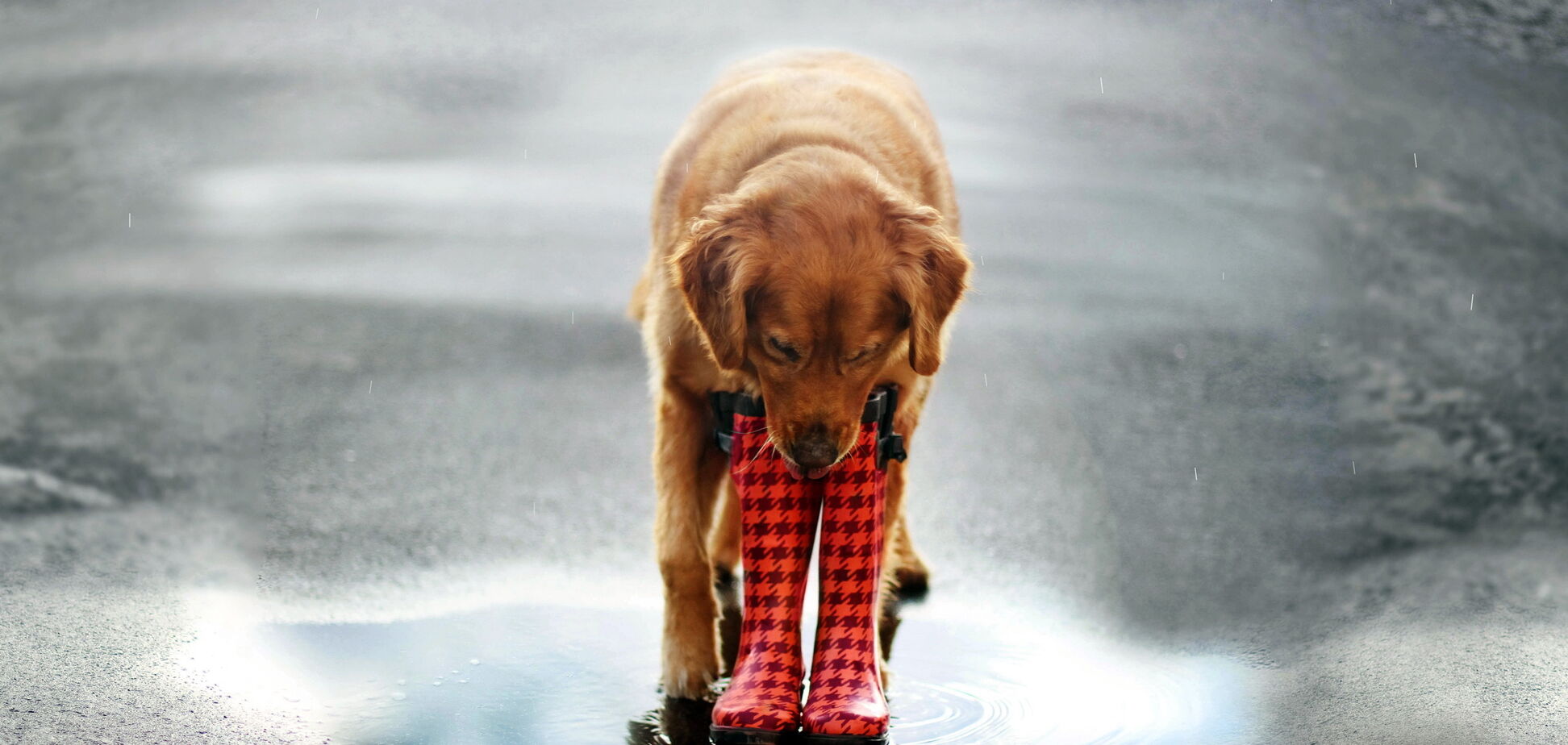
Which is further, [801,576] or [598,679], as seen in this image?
[598,679]

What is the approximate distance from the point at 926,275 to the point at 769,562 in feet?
1.95

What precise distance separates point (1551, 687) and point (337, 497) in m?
3.17

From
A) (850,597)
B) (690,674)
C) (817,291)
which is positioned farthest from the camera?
(690,674)

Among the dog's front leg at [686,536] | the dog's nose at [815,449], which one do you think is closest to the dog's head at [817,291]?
the dog's nose at [815,449]

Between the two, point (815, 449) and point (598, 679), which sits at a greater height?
point (815, 449)

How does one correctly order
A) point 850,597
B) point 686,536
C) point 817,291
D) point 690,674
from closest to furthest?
point 817,291 → point 850,597 → point 690,674 → point 686,536

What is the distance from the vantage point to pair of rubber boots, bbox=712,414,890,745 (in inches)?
96.5

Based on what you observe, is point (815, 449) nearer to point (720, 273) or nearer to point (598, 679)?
point (720, 273)

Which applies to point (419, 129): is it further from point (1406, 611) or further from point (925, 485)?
point (1406, 611)

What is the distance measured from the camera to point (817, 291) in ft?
7.58

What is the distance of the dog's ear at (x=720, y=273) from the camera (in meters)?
2.36

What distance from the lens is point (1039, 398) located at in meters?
5.08

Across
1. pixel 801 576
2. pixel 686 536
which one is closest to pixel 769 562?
pixel 801 576

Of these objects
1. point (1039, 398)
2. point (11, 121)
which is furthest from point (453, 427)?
point (11, 121)
